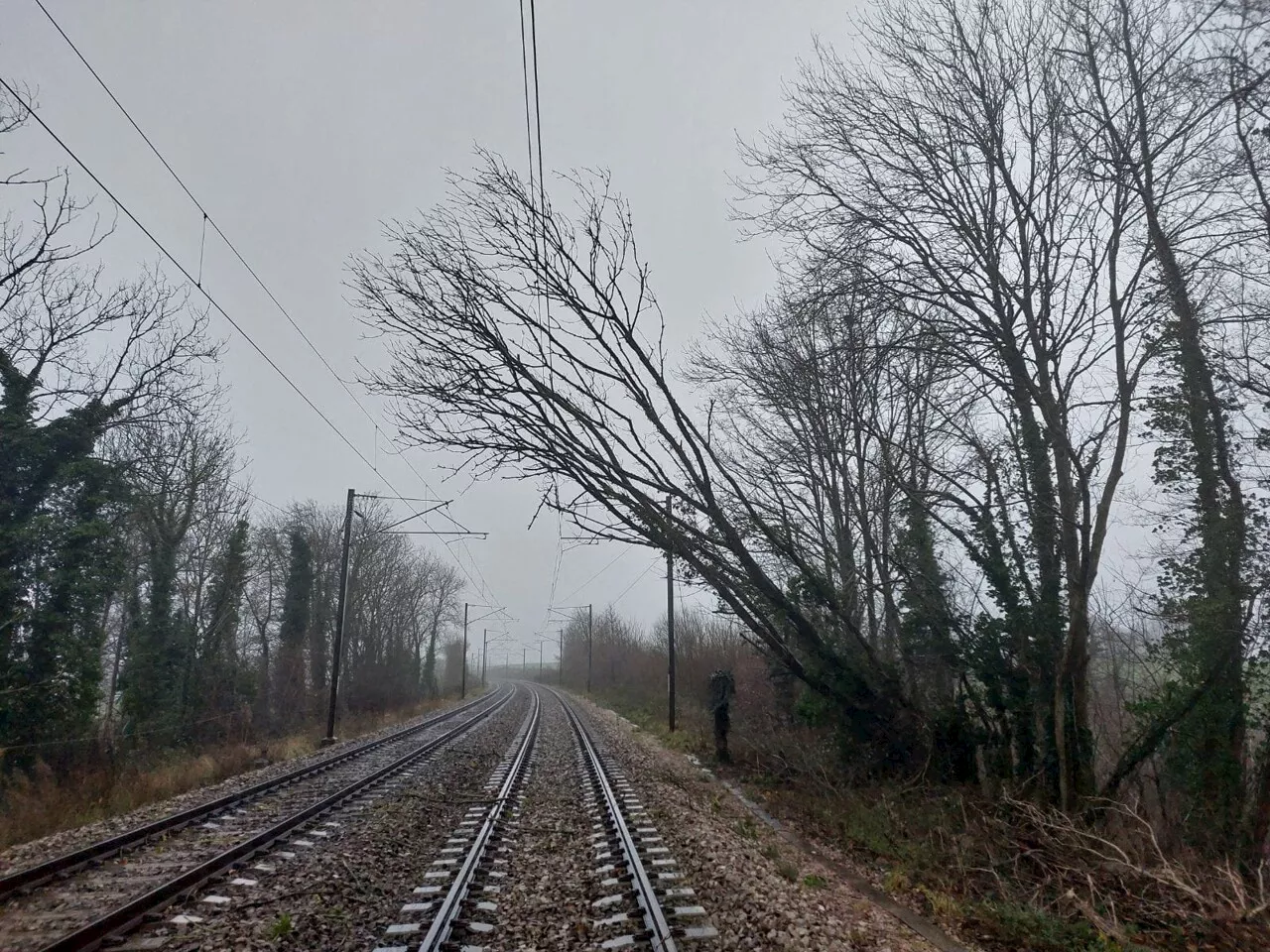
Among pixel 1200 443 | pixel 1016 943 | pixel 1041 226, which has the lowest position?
pixel 1016 943

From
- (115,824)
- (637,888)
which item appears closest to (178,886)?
(637,888)

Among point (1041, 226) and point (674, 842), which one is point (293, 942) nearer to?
point (674, 842)

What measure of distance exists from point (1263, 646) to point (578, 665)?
88.3 meters

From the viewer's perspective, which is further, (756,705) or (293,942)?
(756,705)

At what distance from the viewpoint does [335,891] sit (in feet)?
23.2

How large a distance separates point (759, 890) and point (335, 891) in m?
3.74

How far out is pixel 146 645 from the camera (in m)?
27.3

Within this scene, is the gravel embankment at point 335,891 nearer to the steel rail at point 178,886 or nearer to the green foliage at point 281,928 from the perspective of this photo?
the green foliage at point 281,928

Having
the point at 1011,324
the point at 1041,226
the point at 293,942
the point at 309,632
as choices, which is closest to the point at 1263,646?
the point at 1011,324

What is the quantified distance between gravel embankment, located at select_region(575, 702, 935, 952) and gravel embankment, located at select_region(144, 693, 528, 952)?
2.66m

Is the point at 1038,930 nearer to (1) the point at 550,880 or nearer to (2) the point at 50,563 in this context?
(1) the point at 550,880

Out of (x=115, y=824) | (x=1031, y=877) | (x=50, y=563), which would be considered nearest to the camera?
(x=1031, y=877)

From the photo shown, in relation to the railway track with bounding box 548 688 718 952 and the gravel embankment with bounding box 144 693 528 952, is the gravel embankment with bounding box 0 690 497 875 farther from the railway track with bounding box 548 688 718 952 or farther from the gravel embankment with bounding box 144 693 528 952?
the railway track with bounding box 548 688 718 952

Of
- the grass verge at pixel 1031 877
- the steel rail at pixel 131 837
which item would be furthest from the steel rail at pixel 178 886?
the grass verge at pixel 1031 877
